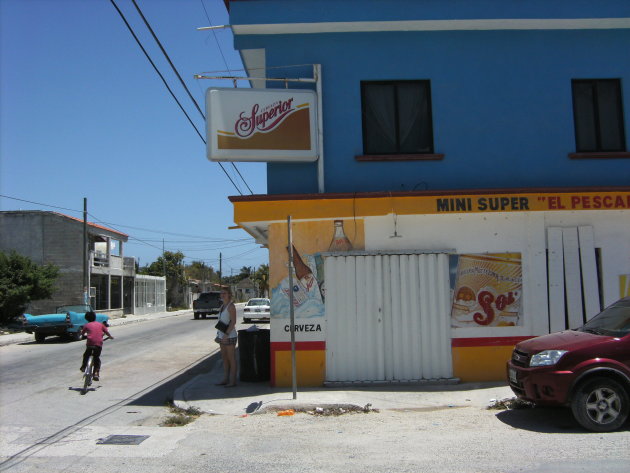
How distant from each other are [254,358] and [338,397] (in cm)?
222

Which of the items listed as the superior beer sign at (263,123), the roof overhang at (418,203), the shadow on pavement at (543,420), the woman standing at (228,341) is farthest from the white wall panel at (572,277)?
the woman standing at (228,341)

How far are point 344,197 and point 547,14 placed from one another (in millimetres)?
5506

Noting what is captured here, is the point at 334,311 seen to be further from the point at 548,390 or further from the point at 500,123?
the point at 500,123

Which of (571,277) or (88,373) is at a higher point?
(571,277)

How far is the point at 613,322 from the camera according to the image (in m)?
7.12

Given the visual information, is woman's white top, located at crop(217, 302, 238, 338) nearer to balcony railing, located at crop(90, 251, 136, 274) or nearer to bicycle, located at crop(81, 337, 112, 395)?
bicycle, located at crop(81, 337, 112, 395)

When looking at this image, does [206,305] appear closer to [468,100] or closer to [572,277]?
[468,100]

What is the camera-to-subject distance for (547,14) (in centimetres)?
1052

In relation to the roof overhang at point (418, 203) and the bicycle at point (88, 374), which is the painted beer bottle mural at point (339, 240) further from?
the bicycle at point (88, 374)

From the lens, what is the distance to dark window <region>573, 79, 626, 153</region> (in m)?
10.7

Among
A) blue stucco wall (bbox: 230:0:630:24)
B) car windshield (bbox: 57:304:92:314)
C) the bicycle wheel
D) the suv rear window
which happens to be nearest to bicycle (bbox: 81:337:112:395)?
the bicycle wheel

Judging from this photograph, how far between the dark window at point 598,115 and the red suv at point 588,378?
504 centimetres

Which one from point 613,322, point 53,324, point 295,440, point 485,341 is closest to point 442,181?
point 485,341

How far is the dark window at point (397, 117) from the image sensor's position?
10477 mm
